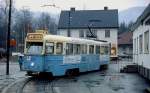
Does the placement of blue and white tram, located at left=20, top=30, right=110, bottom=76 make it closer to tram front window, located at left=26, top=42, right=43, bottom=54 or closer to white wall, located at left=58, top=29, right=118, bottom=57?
tram front window, located at left=26, top=42, right=43, bottom=54

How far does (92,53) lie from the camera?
114 ft

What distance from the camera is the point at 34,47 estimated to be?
27.2 meters

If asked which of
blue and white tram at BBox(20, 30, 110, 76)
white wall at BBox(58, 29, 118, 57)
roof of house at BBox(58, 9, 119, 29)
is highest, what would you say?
roof of house at BBox(58, 9, 119, 29)

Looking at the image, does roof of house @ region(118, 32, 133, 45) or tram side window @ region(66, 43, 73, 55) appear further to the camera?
roof of house @ region(118, 32, 133, 45)

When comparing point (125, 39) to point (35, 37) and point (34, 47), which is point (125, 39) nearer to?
point (35, 37)

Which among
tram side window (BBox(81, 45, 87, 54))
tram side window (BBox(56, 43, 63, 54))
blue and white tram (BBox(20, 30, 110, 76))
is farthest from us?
tram side window (BBox(81, 45, 87, 54))

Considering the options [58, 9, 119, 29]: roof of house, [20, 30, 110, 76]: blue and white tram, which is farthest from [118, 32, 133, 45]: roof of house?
[20, 30, 110, 76]: blue and white tram

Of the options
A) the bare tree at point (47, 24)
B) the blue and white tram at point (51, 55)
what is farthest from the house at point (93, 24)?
the blue and white tram at point (51, 55)

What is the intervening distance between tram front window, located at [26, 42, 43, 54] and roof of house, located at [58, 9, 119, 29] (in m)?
58.2

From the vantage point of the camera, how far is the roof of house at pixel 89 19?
86.8 meters

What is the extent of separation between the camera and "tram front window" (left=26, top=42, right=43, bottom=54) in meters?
26.8

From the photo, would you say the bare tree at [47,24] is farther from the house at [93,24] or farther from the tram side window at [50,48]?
the tram side window at [50,48]

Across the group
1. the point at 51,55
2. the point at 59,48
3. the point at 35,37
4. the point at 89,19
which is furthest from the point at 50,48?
the point at 89,19

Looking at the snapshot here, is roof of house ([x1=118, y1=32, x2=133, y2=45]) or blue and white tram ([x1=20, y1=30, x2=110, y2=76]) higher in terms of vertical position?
roof of house ([x1=118, y1=32, x2=133, y2=45])
